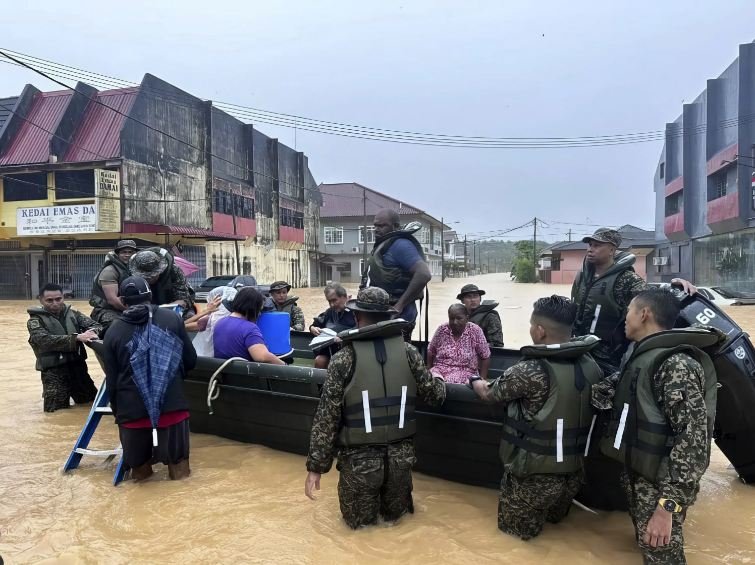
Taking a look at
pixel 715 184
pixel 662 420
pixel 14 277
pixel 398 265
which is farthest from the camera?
pixel 715 184

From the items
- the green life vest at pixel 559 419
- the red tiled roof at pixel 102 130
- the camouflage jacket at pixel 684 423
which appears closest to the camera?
the camouflage jacket at pixel 684 423

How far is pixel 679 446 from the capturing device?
8.01 ft

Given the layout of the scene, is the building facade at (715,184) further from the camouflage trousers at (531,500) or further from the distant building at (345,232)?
the camouflage trousers at (531,500)

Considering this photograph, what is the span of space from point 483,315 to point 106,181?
18413mm

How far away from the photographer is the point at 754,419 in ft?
11.4

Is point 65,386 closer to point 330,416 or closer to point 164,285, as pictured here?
point 164,285

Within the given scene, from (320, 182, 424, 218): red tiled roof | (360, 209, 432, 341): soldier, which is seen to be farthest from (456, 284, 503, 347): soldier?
(320, 182, 424, 218): red tiled roof

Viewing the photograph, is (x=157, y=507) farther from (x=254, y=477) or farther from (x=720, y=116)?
(x=720, y=116)

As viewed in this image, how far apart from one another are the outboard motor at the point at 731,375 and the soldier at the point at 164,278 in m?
4.02

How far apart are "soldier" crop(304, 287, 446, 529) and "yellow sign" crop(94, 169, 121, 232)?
19.8 m

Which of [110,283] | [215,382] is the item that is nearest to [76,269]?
[110,283]

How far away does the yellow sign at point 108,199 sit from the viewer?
20.2 meters

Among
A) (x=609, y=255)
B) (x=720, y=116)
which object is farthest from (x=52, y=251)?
(x=720, y=116)

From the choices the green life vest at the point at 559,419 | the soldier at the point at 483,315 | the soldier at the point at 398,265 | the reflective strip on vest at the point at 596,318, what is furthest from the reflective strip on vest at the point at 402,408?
the soldier at the point at 483,315
